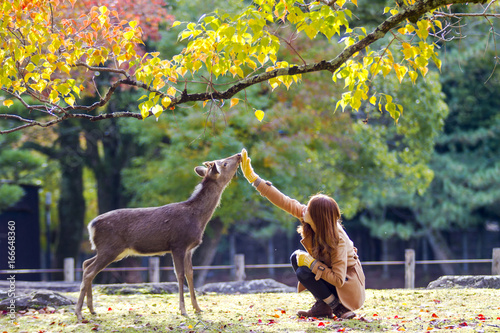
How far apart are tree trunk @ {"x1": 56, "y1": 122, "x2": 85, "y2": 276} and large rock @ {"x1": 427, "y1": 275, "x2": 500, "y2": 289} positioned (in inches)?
442

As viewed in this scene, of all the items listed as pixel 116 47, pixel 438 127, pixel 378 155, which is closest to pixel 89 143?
pixel 378 155

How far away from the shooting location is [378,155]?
14289mm

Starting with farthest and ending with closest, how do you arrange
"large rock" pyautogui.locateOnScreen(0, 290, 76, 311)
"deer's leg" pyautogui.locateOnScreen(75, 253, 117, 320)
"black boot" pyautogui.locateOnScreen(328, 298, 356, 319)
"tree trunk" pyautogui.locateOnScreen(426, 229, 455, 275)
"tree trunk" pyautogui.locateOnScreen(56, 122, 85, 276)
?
"tree trunk" pyautogui.locateOnScreen(426, 229, 455, 275) → "tree trunk" pyautogui.locateOnScreen(56, 122, 85, 276) → "large rock" pyautogui.locateOnScreen(0, 290, 76, 311) → "deer's leg" pyautogui.locateOnScreen(75, 253, 117, 320) → "black boot" pyautogui.locateOnScreen(328, 298, 356, 319)

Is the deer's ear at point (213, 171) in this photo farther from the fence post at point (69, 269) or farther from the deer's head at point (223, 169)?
the fence post at point (69, 269)

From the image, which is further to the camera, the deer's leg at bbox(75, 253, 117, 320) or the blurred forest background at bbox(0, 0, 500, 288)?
the blurred forest background at bbox(0, 0, 500, 288)

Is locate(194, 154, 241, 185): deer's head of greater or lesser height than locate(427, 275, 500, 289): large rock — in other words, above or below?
above

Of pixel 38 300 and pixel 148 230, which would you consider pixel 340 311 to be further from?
pixel 38 300

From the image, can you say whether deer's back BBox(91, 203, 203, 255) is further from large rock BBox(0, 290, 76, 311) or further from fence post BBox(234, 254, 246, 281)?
fence post BBox(234, 254, 246, 281)

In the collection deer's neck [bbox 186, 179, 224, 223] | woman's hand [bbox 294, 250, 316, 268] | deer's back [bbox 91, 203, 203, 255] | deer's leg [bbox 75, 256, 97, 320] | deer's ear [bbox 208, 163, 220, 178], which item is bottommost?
deer's leg [bbox 75, 256, 97, 320]

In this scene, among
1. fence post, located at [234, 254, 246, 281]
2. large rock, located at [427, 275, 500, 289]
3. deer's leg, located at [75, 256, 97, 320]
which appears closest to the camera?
deer's leg, located at [75, 256, 97, 320]

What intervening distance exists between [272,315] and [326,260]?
3.38 ft

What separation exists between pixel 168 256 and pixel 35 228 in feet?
15.2

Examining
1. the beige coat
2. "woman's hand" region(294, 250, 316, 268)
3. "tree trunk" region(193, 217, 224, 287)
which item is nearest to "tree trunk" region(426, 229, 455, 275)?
"tree trunk" region(193, 217, 224, 287)

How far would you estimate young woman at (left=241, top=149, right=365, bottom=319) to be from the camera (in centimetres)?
490
